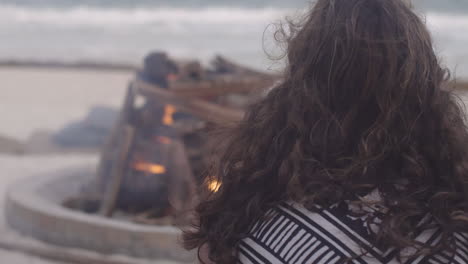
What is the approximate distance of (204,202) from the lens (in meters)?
1.46

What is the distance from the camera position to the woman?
1.23 metres

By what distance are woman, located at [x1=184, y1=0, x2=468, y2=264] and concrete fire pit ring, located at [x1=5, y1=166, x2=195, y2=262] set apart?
211 centimetres

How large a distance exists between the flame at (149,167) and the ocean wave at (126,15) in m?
22.7

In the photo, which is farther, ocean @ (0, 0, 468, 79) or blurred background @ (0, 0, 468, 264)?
ocean @ (0, 0, 468, 79)

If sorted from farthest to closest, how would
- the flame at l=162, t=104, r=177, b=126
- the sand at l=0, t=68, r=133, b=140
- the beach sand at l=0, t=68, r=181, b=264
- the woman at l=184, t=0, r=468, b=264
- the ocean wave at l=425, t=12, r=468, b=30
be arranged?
1. the ocean wave at l=425, t=12, r=468, b=30
2. the sand at l=0, t=68, r=133, b=140
3. the beach sand at l=0, t=68, r=181, b=264
4. the flame at l=162, t=104, r=177, b=126
5. the woman at l=184, t=0, r=468, b=264

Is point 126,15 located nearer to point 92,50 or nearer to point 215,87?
point 92,50

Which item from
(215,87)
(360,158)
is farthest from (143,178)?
(360,158)

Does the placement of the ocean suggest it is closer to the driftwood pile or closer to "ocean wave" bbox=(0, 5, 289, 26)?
"ocean wave" bbox=(0, 5, 289, 26)

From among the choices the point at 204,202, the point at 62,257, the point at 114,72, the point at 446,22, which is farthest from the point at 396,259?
the point at 446,22

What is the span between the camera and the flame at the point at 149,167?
424 cm

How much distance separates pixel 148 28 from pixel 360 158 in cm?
2625

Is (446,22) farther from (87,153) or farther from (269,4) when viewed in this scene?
(87,153)

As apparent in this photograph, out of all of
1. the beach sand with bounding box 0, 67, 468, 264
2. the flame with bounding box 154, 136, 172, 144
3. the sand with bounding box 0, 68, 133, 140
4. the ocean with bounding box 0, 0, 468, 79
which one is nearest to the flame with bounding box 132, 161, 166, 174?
the flame with bounding box 154, 136, 172, 144

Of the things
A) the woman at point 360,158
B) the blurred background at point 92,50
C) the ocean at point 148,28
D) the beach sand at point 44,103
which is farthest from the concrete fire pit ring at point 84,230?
the ocean at point 148,28
